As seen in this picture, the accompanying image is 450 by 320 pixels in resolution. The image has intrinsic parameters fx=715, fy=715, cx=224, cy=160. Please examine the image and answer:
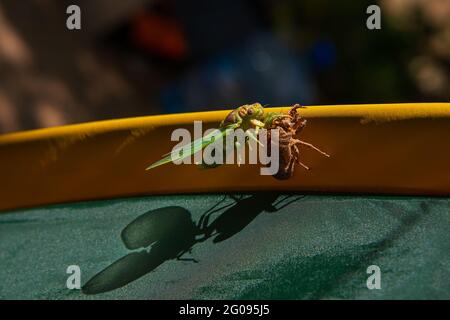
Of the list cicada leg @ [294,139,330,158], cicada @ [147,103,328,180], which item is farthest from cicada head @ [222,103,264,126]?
cicada leg @ [294,139,330,158]

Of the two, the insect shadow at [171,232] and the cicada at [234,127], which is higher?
the cicada at [234,127]

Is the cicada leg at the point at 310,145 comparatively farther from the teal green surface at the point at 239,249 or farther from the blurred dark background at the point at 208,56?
the blurred dark background at the point at 208,56

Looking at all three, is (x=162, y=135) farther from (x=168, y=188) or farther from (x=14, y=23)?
(x=14, y=23)

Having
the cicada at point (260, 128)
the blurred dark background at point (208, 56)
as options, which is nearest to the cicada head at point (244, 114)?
the cicada at point (260, 128)
